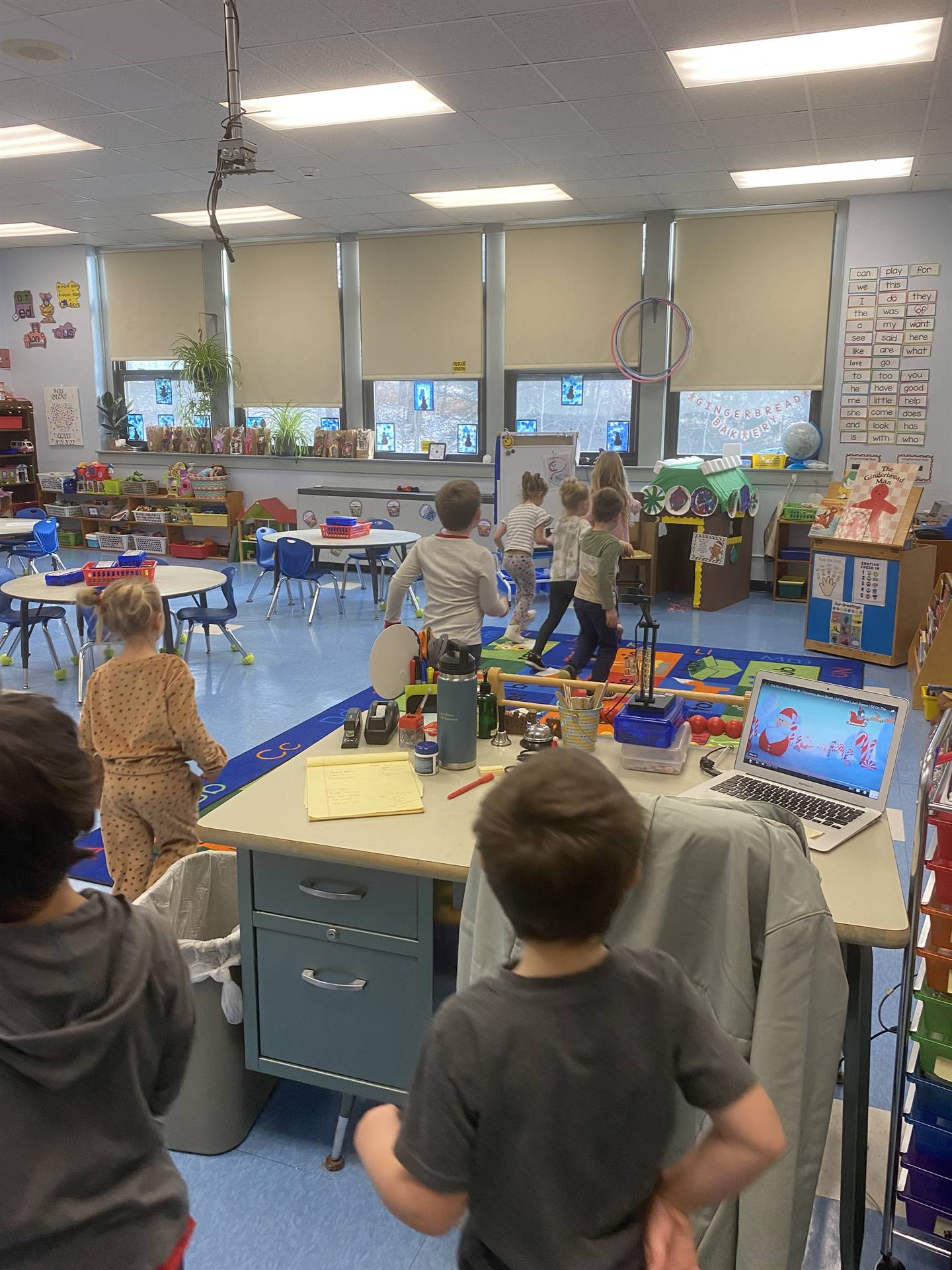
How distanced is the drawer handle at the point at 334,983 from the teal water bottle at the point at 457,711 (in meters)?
0.56

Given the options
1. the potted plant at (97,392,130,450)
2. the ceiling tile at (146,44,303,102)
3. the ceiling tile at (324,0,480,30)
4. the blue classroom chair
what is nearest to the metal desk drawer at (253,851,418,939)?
the ceiling tile at (324,0,480,30)

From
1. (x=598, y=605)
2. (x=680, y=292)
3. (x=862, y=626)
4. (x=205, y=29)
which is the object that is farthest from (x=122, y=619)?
(x=680, y=292)

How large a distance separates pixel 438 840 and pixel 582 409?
823 cm

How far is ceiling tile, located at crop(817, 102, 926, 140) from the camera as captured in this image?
570cm

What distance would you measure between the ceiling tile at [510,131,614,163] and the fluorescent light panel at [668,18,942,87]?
3.98 ft

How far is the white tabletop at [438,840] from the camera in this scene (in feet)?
5.83

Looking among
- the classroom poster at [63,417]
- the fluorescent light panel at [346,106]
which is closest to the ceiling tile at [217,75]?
the fluorescent light panel at [346,106]

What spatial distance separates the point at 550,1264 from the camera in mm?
1008

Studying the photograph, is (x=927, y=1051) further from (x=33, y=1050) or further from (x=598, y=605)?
(x=598, y=605)

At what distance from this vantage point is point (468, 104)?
5699mm

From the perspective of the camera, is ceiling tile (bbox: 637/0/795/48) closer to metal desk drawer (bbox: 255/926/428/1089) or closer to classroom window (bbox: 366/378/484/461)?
metal desk drawer (bbox: 255/926/428/1089)

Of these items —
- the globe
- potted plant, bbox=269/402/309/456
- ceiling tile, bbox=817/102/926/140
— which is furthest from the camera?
potted plant, bbox=269/402/309/456

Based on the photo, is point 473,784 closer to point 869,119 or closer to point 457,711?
point 457,711

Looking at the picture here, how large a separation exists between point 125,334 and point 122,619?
9.94 metres
